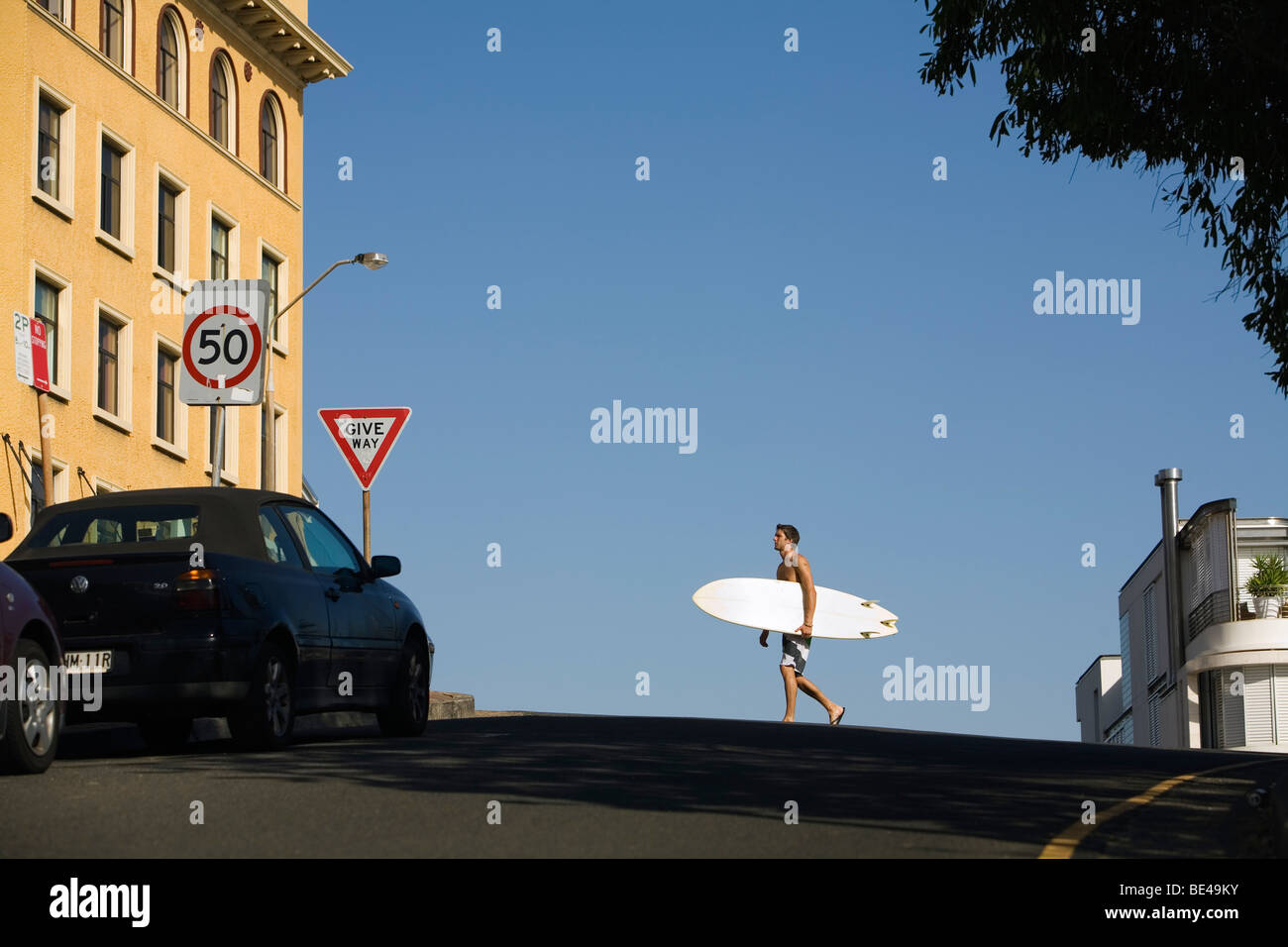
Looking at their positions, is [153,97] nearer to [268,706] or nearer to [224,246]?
[224,246]

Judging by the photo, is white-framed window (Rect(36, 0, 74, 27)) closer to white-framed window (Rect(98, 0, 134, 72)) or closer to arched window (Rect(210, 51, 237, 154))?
white-framed window (Rect(98, 0, 134, 72))

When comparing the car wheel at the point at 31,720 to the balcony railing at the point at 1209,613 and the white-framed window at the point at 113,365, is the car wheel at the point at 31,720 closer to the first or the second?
the white-framed window at the point at 113,365

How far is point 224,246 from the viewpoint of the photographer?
1708 inches

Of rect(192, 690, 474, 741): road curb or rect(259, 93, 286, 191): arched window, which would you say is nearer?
rect(192, 690, 474, 741): road curb

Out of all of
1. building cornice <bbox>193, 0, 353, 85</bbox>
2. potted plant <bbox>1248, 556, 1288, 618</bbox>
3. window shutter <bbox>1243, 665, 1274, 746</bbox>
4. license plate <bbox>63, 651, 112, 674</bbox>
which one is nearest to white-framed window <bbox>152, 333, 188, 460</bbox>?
building cornice <bbox>193, 0, 353, 85</bbox>

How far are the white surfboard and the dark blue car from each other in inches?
289

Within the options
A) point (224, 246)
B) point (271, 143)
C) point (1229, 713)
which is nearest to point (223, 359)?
point (224, 246)

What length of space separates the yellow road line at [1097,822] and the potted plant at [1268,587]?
34.6 meters

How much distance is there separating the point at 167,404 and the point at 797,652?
2380 centimetres

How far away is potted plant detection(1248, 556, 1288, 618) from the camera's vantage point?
45.4 meters

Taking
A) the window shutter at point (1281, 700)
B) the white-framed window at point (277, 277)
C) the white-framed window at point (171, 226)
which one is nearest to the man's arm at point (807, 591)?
the white-framed window at point (171, 226)

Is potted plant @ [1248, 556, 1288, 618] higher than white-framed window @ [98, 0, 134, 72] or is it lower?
lower
